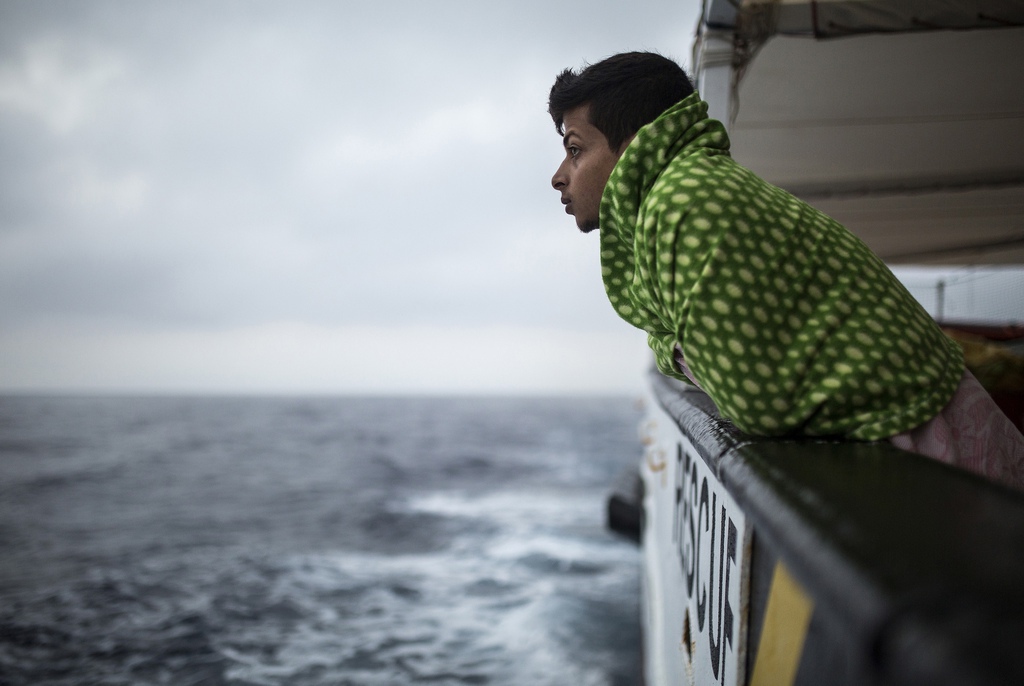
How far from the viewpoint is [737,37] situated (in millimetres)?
3057

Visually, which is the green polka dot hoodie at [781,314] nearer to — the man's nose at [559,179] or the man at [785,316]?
the man at [785,316]

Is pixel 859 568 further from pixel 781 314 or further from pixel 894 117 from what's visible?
pixel 894 117

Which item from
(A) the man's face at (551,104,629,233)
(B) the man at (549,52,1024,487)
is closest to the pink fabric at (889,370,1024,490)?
(B) the man at (549,52,1024,487)

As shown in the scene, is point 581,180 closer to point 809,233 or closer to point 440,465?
point 809,233

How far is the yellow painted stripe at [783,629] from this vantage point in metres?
0.76

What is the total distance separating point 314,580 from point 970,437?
1063cm

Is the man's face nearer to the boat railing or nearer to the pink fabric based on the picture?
the boat railing

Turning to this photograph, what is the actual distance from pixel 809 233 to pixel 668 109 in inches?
13.9

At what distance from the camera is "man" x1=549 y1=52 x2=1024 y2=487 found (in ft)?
3.38

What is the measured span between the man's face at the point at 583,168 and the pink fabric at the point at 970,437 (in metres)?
0.71

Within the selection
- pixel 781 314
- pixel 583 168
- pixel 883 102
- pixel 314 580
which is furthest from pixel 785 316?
pixel 314 580

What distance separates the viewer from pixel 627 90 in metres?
1.32

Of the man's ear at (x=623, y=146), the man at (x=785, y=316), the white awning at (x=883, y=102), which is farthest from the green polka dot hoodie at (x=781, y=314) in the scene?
the white awning at (x=883, y=102)

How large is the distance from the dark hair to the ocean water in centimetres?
584
